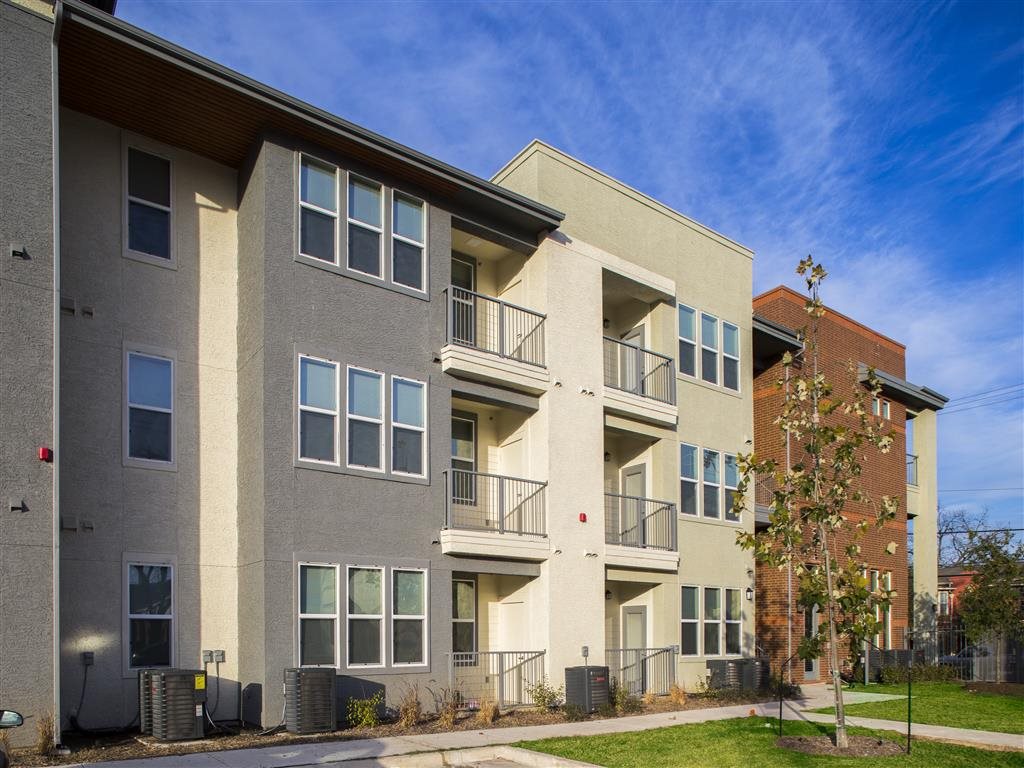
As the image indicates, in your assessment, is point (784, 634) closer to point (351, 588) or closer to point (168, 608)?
point (351, 588)

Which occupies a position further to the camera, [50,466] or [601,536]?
[601,536]

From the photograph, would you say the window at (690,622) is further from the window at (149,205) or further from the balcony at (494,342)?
the window at (149,205)

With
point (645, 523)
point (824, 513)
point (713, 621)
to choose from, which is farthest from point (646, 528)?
point (824, 513)

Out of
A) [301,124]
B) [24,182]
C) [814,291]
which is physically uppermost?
[301,124]

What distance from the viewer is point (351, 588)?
15.4 metres

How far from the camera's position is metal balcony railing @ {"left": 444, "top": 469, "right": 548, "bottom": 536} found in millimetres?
18375

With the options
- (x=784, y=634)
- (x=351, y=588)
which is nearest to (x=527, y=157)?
(x=351, y=588)

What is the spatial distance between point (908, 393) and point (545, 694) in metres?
20.1

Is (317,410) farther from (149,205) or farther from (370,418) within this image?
(149,205)

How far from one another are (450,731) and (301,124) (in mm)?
10309

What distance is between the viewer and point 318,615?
586 inches

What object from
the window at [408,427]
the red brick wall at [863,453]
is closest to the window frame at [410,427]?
the window at [408,427]

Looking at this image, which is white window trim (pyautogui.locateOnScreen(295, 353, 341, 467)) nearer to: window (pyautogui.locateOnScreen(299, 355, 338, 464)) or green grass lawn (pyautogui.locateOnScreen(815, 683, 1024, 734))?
window (pyautogui.locateOnScreen(299, 355, 338, 464))

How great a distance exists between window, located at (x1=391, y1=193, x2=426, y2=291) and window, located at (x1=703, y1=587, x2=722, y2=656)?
11341mm
